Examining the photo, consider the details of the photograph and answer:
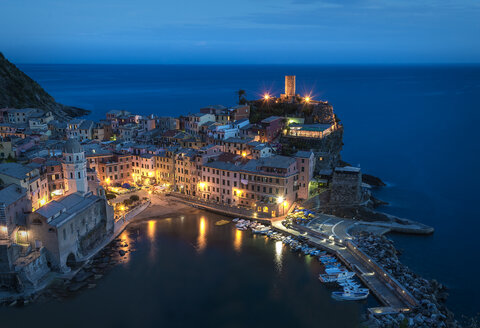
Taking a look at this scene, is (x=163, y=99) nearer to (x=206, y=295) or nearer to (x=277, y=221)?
(x=277, y=221)

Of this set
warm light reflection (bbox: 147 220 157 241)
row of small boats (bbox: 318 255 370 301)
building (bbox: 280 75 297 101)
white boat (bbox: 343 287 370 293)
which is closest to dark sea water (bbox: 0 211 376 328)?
warm light reflection (bbox: 147 220 157 241)

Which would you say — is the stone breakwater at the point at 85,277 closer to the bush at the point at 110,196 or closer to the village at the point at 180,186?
the village at the point at 180,186

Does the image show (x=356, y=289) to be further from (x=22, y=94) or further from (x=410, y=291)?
(x=22, y=94)

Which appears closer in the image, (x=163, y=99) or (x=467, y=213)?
(x=467, y=213)

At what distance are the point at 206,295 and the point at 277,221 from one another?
15.7m

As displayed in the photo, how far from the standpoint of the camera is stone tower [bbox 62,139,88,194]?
44.8 meters

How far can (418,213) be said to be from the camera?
54.7 metres

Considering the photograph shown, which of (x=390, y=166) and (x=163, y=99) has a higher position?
(x=163, y=99)

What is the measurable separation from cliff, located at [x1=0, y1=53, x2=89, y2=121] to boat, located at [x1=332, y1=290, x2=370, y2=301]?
94.0 m

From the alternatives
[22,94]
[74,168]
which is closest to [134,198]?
[74,168]

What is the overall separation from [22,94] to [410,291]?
371 feet

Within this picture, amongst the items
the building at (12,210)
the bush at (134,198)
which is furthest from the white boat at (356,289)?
the bush at (134,198)

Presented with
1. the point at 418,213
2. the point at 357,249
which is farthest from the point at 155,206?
the point at 418,213

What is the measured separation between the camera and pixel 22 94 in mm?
112312
